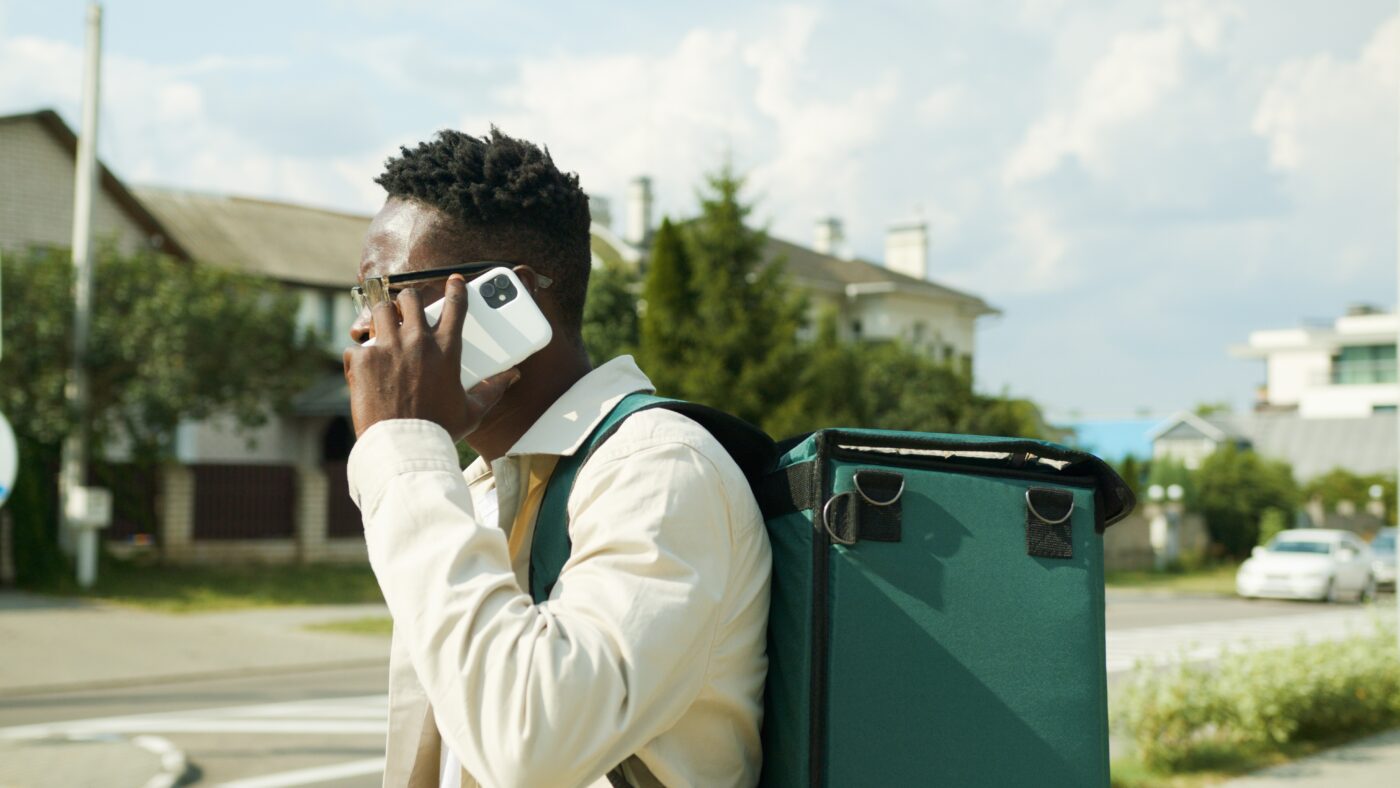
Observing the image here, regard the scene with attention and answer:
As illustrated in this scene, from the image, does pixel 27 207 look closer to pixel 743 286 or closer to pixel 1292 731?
pixel 743 286

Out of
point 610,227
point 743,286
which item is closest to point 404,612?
point 743,286

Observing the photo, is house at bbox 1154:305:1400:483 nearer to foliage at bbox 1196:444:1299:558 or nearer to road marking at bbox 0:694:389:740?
foliage at bbox 1196:444:1299:558

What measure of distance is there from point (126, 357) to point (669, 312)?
8.31 meters

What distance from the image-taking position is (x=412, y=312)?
1.70 m

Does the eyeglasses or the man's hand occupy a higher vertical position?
the eyeglasses

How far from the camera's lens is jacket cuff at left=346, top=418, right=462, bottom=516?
1.56 metres

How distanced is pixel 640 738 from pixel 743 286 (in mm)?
17918

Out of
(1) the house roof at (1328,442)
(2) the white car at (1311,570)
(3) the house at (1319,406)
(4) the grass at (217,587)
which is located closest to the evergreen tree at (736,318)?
(4) the grass at (217,587)

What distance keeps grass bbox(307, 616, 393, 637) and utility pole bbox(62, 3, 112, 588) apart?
391cm

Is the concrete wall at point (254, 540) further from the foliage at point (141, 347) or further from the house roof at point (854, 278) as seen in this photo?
the house roof at point (854, 278)

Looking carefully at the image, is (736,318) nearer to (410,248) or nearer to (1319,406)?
(410,248)

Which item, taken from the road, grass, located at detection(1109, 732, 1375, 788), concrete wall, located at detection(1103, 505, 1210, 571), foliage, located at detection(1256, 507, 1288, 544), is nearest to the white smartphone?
grass, located at detection(1109, 732, 1375, 788)

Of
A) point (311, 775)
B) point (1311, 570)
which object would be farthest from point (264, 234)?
point (311, 775)

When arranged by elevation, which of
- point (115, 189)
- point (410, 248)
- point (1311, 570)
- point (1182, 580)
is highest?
point (115, 189)
